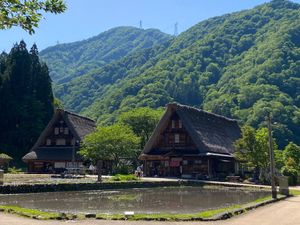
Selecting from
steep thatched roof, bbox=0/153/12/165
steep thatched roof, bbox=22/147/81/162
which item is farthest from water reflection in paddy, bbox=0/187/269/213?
steep thatched roof, bbox=22/147/81/162

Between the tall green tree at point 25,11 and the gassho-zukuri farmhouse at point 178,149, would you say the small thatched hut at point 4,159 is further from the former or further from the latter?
the tall green tree at point 25,11

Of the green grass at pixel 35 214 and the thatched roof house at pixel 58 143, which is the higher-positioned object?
the thatched roof house at pixel 58 143

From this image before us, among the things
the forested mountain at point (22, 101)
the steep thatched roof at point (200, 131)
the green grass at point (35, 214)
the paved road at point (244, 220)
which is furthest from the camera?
the forested mountain at point (22, 101)

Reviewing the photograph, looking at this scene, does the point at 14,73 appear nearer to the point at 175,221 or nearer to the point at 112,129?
the point at 112,129

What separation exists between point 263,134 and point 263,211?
24.4 meters

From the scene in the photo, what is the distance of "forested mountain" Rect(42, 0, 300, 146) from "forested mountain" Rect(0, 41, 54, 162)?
1059 inches

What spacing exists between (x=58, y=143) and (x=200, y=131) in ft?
68.9

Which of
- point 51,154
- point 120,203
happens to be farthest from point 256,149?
point 51,154

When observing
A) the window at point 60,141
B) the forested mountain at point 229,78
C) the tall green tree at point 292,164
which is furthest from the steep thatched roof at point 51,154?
the forested mountain at point 229,78

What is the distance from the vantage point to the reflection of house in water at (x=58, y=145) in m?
52.8

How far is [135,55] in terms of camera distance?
571 ft

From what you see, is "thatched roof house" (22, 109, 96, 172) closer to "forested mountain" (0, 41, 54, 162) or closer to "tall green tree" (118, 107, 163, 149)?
"tall green tree" (118, 107, 163, 149)

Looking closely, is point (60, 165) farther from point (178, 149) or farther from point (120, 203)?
point (120, 203)

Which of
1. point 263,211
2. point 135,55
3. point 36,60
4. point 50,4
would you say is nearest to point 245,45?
point 135,55
